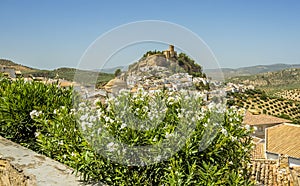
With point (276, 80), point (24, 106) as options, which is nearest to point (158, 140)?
point (24, 106)

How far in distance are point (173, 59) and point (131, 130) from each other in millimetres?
1036

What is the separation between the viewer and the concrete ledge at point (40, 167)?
7.76 feet

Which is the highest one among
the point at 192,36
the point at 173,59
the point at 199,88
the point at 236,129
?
the point at 192,36

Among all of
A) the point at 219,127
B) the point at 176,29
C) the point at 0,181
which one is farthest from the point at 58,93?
the point at 219,127

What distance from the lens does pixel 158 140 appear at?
2.21 meters

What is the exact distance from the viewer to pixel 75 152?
239 cm

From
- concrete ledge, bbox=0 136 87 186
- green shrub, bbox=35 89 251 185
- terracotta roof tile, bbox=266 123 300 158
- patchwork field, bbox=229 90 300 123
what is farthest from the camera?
patchwork field, bbox=229 90 300 123

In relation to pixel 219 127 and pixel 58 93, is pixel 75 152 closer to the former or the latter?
pixel 219 127

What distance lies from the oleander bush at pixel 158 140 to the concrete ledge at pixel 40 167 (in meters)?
0.16

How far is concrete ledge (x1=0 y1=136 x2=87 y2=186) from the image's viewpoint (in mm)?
2365

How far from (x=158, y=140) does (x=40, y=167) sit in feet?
3.61

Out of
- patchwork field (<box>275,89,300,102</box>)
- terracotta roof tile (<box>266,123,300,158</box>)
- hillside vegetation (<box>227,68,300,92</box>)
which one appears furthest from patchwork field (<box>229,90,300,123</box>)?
terracotta roof tile (<box>266,123,300,158</box>)

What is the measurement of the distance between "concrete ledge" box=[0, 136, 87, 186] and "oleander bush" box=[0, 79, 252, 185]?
0.16 metres

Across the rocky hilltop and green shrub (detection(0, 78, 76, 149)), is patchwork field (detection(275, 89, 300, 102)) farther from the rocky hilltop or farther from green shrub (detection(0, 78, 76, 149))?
green shrub (detection(0, 78, 76, 149))
